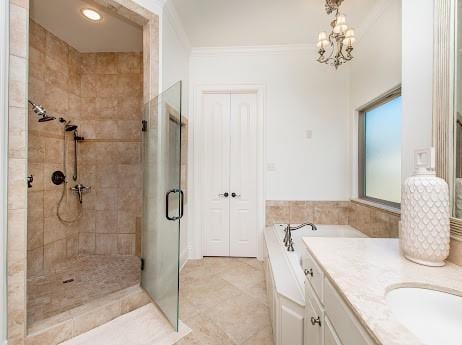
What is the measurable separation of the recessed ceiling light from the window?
2.98m

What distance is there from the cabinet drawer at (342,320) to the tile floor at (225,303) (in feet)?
3.24

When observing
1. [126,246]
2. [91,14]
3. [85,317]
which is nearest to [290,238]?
[85,317]

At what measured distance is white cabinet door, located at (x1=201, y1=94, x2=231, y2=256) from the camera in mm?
2861

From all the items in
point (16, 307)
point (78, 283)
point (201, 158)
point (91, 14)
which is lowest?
point (78, 283)

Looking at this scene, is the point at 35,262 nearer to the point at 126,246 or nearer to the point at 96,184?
the point at 126,246

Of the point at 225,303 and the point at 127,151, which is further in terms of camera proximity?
the point at 127,151

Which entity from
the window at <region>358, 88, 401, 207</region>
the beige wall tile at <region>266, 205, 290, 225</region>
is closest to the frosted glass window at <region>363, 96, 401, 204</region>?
the window at <region>358, 88, 401, 207</region>

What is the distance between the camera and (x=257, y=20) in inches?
89.3

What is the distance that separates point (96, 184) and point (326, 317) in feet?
9.63

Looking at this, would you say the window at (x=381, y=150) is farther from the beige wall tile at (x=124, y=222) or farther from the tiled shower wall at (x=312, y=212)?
the beige wall tile at (x=124, y=222)

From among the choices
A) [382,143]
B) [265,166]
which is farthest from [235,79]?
[382,143]

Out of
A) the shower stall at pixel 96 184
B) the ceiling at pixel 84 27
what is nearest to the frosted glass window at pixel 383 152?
the shower stall at pixel 96 184

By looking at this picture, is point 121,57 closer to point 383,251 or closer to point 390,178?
point 383,251

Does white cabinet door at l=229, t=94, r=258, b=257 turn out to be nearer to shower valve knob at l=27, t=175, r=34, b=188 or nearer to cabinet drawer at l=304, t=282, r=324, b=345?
cabinet drawer at l=304, t=282, r=324, b=345
